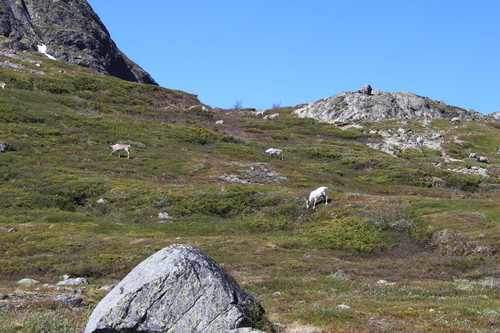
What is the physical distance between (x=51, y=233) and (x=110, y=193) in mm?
11934

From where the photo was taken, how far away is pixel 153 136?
2894 inches

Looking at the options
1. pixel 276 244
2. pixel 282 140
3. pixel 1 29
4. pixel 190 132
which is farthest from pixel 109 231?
pixel 1 29

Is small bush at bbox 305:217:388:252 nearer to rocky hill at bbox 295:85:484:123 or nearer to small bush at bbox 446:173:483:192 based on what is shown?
small bush at bbox 446:173:483:192

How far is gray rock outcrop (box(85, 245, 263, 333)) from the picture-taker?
10.6m

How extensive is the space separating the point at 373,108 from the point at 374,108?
0.95ft

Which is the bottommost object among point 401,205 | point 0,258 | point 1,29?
point 0,258

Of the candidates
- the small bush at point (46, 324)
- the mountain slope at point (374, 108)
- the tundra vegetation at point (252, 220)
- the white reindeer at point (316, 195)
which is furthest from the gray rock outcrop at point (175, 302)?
the mountain slope at point (374, 108)

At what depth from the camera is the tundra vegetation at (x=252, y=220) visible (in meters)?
15.7

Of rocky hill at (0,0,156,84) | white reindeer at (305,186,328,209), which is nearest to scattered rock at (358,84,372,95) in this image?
rocky hill at (0,0,156,84)

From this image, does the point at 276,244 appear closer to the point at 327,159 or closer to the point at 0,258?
the point at 0,258

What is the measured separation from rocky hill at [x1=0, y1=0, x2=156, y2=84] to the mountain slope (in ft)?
279

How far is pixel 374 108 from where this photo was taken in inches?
5079

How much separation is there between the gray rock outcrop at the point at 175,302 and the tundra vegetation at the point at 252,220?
1640 mm

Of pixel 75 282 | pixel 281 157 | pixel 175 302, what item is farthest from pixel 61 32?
pixel 175 302
